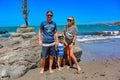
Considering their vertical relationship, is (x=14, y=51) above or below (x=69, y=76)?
above

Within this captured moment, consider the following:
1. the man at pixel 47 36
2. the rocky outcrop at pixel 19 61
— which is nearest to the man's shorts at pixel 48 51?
the man at pixel 47 36

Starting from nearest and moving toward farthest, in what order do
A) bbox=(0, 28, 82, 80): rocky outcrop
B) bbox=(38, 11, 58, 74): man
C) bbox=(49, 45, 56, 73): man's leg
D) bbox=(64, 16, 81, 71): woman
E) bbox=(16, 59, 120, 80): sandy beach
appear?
bbox=(16, 59, 120, 80): sandy beach, bbox=(0, 28, 82, 80): rocky outcrop, bbox=(38, 11, 58, 74): man, bbox=(49, 45, 56, 73): man's leg, bbox=(64, 16, 81, 71): woman

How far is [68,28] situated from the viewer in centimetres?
860

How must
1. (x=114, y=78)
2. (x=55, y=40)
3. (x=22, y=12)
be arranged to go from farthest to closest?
(x=22, y=12), (x=55, y=40), (x=114, y=78)

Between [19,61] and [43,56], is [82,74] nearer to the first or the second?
[43,56]

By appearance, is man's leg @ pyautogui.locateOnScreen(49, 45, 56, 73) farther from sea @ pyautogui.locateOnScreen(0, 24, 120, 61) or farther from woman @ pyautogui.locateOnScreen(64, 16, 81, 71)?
sea @ pyautogui.locateOnScreen(0, 24, 120, 61)

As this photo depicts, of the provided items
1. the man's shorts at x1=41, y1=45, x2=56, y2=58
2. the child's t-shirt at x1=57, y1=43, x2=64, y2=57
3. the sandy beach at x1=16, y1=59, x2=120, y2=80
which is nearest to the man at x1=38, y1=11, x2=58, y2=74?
the man's shorts at x1=41, y1=45, x2=56, y2=58

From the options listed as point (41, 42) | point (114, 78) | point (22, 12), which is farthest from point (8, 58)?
point (22, 12)

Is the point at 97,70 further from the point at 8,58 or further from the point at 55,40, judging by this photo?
the point at 8,58

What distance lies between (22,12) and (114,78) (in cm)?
1278

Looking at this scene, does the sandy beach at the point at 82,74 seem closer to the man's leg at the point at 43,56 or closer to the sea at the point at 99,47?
the man's leg at the point at 43,56

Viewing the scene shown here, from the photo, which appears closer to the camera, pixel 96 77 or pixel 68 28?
pixel 96 77

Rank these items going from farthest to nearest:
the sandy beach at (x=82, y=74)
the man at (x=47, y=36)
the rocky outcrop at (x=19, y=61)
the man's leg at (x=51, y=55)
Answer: the man's leg at (x=51, y=55) → the man at (x=47, y=36) → the rocky outcrop at (x=19, y=61) → the sandy beach at (x=82, y=74)

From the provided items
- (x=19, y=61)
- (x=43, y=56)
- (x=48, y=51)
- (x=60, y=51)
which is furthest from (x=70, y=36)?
(x=19, y=61)
